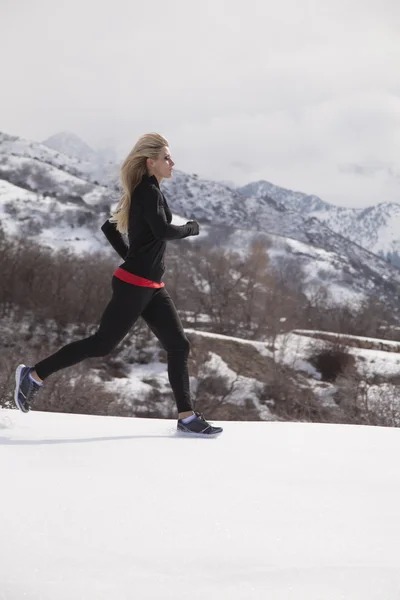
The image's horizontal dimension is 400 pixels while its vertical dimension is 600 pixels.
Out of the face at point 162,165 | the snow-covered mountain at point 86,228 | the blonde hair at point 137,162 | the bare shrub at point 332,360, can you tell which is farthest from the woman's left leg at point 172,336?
the snow-covered mountain at point 86,228

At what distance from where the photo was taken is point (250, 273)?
159ft

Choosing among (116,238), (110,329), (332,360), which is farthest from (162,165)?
(332,360)

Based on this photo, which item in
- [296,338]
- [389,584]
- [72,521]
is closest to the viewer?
[389,584]

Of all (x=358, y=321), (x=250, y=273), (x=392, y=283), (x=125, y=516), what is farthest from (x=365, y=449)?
(x=392, y=283)

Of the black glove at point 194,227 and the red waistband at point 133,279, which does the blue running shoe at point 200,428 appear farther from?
the black glove at point 194,227

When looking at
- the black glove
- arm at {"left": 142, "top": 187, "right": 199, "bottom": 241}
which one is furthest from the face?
the black glove

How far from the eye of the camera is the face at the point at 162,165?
3.17 meters

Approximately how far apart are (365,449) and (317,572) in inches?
61.9

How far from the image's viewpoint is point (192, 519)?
1.66 m

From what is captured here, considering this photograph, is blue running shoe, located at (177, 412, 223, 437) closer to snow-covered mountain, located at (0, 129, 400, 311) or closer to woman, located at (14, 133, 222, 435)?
woman, located at (14, 133, 222, 435)

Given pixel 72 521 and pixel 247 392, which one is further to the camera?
pixel 247 392

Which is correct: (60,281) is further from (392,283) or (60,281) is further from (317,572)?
(392,283)

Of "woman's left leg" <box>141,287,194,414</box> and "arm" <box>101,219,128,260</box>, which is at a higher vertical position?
"arm" <box>101,219,128,260</box>

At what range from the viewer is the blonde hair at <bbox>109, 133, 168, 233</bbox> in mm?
3158
